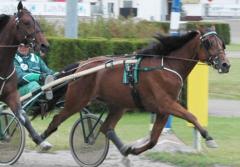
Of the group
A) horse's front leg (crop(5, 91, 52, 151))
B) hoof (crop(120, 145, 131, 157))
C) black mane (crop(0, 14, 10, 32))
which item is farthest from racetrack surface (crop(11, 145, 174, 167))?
black mane (crop(0, 14, 10, 32))

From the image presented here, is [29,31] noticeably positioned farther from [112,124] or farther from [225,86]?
[225,86]

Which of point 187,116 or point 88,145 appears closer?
point 187,116

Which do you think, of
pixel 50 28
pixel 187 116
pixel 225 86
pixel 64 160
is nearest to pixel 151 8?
pixel 225 86

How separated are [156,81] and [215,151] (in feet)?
6.86

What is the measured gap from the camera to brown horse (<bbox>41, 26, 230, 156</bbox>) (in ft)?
26.3

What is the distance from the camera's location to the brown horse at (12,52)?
333 inches

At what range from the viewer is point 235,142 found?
10.6m

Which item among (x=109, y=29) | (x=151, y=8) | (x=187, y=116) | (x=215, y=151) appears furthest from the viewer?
(x=151, y=8)

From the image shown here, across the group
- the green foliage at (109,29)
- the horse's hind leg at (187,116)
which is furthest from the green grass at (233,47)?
the horse's hind leg at (187,116)

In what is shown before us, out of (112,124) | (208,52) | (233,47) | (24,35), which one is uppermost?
(24,35)

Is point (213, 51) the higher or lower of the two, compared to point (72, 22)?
higher

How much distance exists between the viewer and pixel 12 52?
8.70m

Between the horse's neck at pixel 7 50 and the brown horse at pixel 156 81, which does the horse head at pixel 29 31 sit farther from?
the brown horse at pixel 156 81

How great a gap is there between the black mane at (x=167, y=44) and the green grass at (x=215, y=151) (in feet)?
4.72
